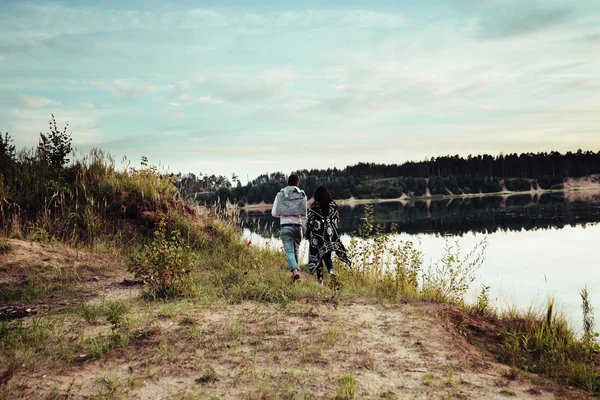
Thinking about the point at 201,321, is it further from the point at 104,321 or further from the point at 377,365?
the point at 377,365

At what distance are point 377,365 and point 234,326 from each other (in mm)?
2132

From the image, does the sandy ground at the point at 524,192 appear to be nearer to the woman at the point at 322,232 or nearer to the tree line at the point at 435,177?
the tree line at the point at 435,177

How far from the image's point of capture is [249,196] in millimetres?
107312

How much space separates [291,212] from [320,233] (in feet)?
2.83

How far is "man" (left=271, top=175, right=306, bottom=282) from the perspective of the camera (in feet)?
32.9

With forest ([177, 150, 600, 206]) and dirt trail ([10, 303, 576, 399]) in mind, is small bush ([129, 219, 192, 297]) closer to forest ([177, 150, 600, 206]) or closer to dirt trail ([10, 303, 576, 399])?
dirt trail ([10, 303, 576, 399])

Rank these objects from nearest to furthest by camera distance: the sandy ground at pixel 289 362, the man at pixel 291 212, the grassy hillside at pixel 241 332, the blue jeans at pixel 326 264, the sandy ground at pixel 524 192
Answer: the sandy ground at pixel 289 362 < the grassy hillside at pixel 241 332 < the man at pixel 291 212 < the blue jeans at pixel 326 264 < the sandy ground at pixel 524 192

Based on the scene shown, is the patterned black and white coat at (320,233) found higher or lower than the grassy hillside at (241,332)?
higher

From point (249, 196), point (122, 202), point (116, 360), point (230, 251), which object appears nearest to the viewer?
point (116, 360)

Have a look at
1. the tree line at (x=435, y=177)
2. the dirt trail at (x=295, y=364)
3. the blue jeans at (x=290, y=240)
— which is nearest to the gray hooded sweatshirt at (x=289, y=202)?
the blue jeans at (x=290, y=240)

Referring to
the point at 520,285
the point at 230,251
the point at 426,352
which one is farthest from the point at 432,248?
the point at 426,352

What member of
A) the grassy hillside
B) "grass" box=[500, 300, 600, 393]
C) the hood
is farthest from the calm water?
the grassy hillside

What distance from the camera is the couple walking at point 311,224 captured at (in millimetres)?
10094

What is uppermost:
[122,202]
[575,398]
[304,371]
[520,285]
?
[122,202]
